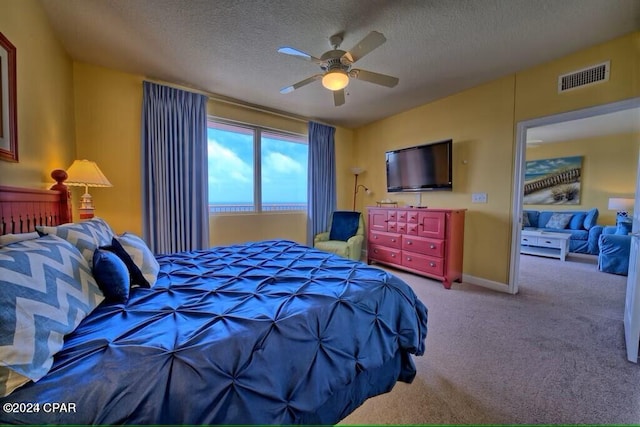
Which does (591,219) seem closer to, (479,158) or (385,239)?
(479,158)

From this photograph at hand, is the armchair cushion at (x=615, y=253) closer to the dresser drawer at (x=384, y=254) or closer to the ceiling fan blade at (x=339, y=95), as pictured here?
the dresser drawer at (x=384, y=254)

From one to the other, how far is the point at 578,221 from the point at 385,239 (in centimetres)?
461

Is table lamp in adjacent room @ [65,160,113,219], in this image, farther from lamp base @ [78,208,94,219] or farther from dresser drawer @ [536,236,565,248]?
dresser drawer @ [536,236,565,248]

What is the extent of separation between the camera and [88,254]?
1.26 m

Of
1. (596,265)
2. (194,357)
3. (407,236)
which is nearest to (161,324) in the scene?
(194,357)

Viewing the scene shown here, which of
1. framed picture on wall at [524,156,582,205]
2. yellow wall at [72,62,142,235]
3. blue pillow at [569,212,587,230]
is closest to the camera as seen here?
yellow wall at [72,62,142,235]

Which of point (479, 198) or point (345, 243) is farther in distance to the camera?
point (345, 243)

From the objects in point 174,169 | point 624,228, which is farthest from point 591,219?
point 174,169

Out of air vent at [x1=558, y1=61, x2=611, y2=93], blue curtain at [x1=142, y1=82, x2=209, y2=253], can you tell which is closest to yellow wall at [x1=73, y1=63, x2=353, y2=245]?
blue curtain at [x1=142, y1=82, x2=209, y2=253]

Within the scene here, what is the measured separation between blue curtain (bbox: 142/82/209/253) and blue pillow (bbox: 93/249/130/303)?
6.52 ft

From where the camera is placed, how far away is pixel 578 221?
16.9ft

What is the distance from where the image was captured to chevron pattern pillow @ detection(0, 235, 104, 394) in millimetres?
667

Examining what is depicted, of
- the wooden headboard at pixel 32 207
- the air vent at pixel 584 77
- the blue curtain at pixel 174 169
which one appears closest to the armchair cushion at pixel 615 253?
the air vent at pixel 584 77

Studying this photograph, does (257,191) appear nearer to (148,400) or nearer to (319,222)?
(319,222)
